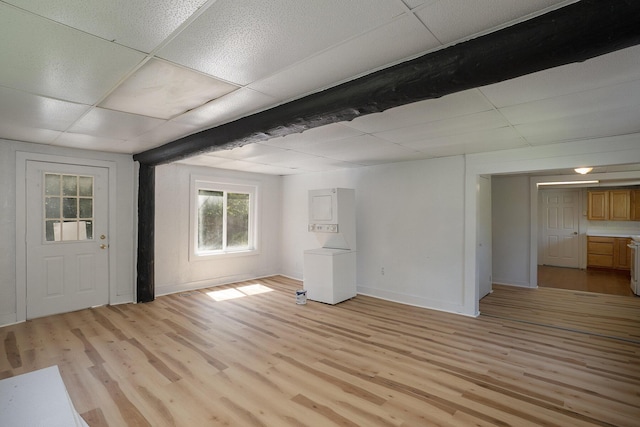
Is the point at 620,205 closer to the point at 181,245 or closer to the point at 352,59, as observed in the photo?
the point at 352,59

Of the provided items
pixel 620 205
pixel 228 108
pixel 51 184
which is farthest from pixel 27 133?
pixel 620 205

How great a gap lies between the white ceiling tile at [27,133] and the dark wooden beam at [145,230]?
1.18 metres

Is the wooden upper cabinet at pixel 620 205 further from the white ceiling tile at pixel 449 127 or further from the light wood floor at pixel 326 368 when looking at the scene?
the white ceiling tile at pixel 449 127

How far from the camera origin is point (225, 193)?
634 centimetres

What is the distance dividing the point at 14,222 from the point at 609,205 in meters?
11.2

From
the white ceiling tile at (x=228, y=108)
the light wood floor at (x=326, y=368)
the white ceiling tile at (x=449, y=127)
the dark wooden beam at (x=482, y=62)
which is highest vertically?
the white ceiling tile at (x=228, y=108)

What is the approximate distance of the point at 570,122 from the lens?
296 centimetres

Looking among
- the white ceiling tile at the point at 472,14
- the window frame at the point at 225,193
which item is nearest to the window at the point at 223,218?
the window frame at the point at 225,193

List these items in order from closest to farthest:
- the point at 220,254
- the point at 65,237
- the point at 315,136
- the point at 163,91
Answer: the point at 163,91 < the point at 315,136 < the point at 65,237 < the point at 220,254

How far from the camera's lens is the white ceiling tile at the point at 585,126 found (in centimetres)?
273

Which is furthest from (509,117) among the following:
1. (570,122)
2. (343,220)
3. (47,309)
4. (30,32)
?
(47,309)

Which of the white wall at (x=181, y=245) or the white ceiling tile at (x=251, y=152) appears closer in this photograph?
the white ceiling tile at (x=251, y=152)

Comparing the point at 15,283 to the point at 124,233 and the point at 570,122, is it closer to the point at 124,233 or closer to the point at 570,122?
the point at 124,233

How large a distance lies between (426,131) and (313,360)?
2547 millimetres
